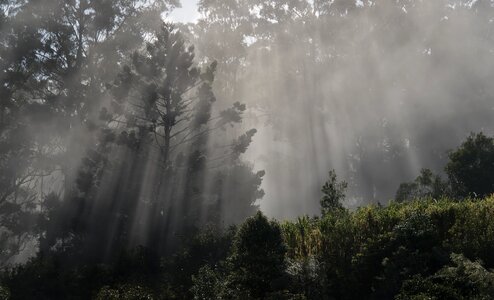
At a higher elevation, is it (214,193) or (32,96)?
(32,96)

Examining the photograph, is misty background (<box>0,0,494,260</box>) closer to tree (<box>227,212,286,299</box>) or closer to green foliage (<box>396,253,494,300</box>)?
tree (<box>227,212,286,299</box>)

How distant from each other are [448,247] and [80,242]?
1530cm

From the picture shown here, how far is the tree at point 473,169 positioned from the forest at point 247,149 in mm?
65

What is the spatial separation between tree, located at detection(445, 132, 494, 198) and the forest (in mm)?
65

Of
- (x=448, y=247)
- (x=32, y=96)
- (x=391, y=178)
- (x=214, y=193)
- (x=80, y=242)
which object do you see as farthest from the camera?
(x=391, y=178)

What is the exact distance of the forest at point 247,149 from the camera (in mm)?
8422

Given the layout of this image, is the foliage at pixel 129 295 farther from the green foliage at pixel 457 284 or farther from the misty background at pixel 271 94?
the misty background at pixel 271 94

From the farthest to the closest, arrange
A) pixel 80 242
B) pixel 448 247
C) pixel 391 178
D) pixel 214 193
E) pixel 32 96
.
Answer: pixel 391 178, pixel 32 96, pixel 214 193, pixel 80 242, pixel 448 247

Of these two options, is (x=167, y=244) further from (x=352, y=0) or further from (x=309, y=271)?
(x=352, y=0)

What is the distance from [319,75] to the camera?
4197 cm

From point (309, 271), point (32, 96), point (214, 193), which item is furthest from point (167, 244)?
point (32, 96)

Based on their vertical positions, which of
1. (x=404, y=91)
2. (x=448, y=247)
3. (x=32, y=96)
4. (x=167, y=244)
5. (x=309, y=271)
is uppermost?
(x=404, y=91)

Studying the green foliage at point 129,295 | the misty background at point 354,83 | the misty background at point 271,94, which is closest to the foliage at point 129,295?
the green foliage at point 129,295

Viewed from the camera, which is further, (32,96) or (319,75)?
(319,75)
